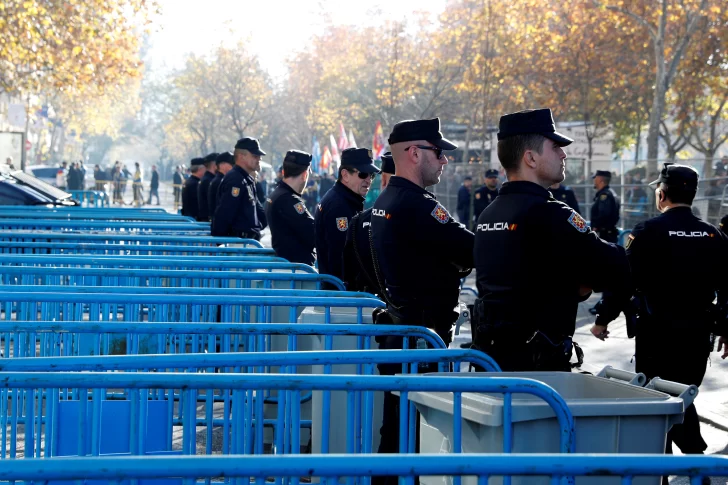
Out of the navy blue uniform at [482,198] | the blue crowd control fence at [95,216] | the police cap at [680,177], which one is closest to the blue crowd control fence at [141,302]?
the police cap at [680,177]

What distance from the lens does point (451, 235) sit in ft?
17.4

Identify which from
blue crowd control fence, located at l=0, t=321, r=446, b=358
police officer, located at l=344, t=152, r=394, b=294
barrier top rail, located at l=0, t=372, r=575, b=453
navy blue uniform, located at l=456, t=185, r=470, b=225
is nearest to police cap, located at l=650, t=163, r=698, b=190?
police officer, located at l=344, t=152, r=394, b=294

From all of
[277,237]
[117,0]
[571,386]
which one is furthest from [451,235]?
[117,0]

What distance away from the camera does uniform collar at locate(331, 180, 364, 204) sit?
8.55m

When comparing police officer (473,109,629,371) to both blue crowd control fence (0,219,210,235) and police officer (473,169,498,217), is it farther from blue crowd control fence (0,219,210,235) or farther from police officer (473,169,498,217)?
police officer (473,169,498,217)

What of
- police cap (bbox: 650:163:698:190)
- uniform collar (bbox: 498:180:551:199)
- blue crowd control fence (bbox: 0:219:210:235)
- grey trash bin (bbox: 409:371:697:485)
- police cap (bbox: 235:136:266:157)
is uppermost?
police cap (bbox: 235:136:266:157)

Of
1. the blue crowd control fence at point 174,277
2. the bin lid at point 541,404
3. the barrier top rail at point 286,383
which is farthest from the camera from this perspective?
the blue crowd control fence at point 174,277

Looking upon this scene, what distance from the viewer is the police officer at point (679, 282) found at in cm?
630

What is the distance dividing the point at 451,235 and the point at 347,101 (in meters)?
59.0

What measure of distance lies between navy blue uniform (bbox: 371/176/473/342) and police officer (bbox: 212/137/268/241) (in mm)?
6472

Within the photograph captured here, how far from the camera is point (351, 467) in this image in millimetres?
2424

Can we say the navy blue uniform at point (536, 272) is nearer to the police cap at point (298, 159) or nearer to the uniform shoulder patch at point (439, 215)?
the uniform shoulder patch at point (439, 215)

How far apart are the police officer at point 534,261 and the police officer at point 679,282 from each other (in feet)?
5.28

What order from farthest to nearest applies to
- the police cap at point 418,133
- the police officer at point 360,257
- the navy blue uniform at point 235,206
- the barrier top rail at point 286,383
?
the navy blue uniform at point 235,206
the police officer at point 360,257
the police cap at point 418,133
the barrier top rail at point 286,383
